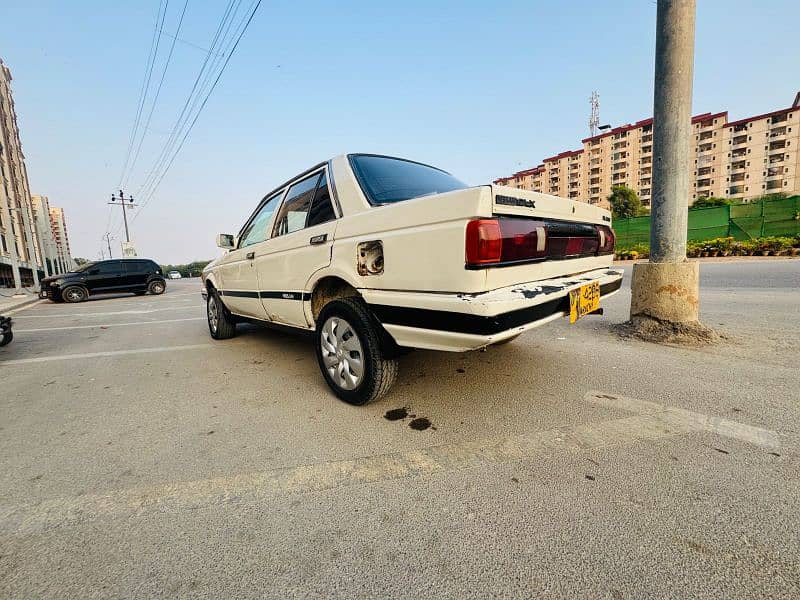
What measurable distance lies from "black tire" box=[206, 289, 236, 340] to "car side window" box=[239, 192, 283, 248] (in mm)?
958

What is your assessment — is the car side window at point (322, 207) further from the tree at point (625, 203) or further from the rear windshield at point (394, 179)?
the tree at point (625, 203)

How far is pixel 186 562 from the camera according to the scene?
49.0 inches

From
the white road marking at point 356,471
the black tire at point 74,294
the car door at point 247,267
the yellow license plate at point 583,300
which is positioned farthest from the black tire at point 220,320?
the black tire at point 74,294

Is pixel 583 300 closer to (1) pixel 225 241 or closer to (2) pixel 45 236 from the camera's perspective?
(1) pixel 225 241

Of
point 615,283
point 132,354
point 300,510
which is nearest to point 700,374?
point 615,283

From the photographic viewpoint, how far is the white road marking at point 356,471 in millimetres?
1521

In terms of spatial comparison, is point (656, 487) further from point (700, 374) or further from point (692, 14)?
point (692, 14)

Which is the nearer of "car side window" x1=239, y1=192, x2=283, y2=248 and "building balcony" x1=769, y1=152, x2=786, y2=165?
"car side window" x1=239, y1=192, x2=283, y2=248

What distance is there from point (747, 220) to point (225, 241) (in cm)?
1930

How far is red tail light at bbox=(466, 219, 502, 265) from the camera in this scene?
1.71 meters

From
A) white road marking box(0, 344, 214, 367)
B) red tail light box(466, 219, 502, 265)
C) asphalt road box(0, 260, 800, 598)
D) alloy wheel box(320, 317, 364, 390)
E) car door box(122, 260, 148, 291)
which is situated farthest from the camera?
car door box(122, 260, 148, 291)

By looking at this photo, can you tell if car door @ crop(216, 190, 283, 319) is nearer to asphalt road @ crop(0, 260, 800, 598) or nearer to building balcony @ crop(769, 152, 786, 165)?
asphalt road @ crop(0, 260, 800, 598)

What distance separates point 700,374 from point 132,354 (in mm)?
5512

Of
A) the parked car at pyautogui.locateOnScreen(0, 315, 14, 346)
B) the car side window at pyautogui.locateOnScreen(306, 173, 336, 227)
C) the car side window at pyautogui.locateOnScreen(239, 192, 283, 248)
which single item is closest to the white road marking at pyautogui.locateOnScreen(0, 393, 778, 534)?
the car side window at pyautogui.locateOnScreen(306, 173, 336, 227)
